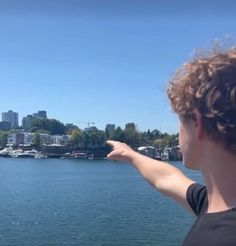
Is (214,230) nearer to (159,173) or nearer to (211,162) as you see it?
(211,162)

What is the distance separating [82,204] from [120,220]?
8.54 m

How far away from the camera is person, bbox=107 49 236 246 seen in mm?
1400

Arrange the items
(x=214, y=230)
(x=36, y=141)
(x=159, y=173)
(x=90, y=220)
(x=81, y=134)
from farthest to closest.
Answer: (x=36, y=141) < (x=81, y=134) < (x=90, y=220) < (x=159, y=173) < (x=214, y=230)

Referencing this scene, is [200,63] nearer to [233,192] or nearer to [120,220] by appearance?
[233,192]

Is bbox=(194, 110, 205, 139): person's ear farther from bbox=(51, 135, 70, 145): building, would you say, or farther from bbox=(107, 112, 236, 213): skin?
bbox=(51, 135, 70, 145): building

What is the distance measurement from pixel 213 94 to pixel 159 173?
0.86 meters

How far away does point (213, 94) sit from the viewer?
141 centimetres

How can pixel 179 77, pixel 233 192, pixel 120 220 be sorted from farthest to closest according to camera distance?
pixel 120 220 → pixel 179 77 → pixel 233 192

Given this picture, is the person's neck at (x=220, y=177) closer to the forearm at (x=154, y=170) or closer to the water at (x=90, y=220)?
the forearm at (x=154, y=170)

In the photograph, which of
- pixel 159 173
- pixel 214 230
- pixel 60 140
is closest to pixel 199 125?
pixel 214 230

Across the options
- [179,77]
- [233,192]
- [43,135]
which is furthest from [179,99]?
[43,135]

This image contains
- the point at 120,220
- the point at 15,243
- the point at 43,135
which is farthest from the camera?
the point at 43,135

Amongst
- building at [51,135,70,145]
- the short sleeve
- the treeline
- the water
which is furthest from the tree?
the short sleeve

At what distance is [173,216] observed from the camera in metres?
30.3
